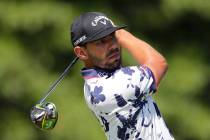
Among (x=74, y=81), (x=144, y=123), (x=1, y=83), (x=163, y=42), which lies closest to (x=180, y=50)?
(x=163, y=42)

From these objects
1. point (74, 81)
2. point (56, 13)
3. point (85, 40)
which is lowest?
point (74, 81)

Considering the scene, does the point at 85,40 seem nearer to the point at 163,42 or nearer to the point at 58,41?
the point at 58,41

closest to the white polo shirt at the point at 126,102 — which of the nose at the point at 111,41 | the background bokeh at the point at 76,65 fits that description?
the nose at the point at 111,41

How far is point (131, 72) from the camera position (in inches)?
250

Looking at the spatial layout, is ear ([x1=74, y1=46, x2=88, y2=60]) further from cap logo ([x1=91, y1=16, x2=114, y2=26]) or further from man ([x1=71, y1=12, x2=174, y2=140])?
cap logo ([x1=91, y1=16, x2=114, y2=26])

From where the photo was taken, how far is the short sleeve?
638 centimetres

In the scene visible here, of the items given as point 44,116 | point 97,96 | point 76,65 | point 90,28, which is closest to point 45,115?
point 44,116

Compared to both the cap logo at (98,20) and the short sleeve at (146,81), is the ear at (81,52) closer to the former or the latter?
the cap logo at (98,20)

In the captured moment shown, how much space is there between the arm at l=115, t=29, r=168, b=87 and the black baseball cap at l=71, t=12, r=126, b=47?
0.25m

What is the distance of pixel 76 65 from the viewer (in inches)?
550

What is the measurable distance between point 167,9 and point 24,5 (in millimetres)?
1806

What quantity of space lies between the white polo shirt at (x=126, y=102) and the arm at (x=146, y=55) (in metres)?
0.05

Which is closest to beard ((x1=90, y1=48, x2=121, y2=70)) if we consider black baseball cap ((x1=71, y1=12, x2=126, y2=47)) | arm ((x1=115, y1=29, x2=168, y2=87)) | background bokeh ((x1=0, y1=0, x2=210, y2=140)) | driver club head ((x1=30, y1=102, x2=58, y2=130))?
black baseball cap ((x1=71, y1=12, x2=126, y2=47))

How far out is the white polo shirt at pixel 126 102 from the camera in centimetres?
634
